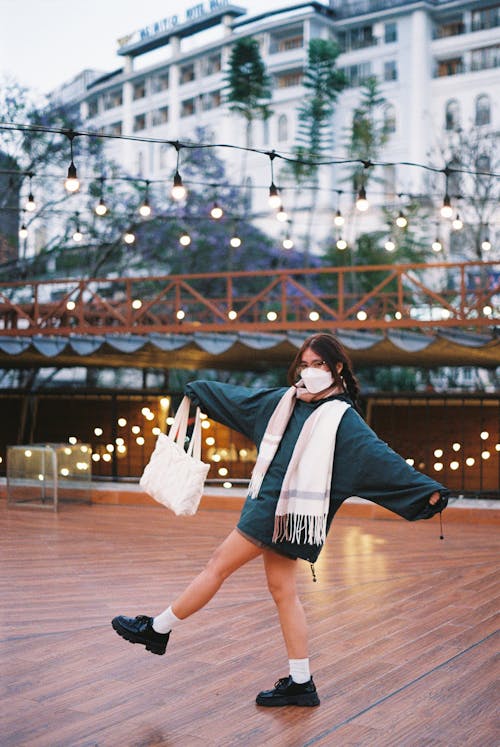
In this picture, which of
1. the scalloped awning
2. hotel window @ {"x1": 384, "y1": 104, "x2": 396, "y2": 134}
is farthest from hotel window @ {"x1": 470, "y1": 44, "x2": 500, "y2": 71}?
the scalloped awning

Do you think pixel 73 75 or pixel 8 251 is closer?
pixel 8 251

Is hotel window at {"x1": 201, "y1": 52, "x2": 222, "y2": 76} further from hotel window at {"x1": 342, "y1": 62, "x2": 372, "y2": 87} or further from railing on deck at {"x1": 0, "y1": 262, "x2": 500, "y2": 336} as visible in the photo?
railing on deck at {"x1": 0, "y1": 262, "x2": 500, "y2": 336}

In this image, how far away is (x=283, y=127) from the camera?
45.2 meters

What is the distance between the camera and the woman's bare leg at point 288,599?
3.46 m

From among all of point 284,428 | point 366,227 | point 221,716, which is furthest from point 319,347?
point 366,227

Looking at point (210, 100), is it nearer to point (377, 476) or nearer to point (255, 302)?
point (255, 302)

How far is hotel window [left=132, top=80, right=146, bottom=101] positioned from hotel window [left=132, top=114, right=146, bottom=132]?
1165 mm

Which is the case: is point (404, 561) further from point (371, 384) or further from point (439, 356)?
point (371, 384)

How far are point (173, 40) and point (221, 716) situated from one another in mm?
51628

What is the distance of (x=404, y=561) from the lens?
20.9ft

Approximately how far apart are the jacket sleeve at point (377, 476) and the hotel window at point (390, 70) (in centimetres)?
4120

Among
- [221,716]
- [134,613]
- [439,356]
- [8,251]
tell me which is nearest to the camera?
[221,716]

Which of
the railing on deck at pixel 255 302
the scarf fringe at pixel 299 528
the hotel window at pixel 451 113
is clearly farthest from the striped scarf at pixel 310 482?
the hotel window at pixel 451 113

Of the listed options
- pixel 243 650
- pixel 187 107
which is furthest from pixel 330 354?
pixel 187 107
